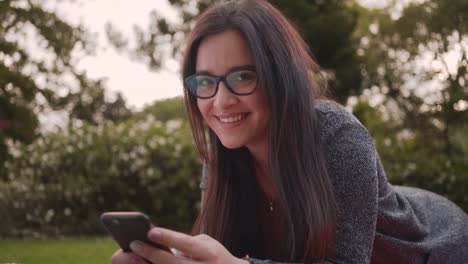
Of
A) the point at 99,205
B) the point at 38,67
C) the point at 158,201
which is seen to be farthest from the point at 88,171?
the point at 38,67

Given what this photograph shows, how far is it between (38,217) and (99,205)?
2.27ft

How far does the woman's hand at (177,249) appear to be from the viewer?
150 centimetres

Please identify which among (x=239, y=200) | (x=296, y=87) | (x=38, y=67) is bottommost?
(x=239, y=200)

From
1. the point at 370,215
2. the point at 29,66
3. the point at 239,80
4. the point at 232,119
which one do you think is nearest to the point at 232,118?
the point at 232,119

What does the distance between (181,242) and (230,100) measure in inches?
22.4

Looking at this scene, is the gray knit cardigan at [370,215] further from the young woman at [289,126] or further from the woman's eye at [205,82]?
the woman's eye at [205,82]

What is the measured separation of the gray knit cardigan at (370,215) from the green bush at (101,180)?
4.91m

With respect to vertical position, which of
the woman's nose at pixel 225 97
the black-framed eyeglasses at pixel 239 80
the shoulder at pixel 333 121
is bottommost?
the shoulder at pixel 333 121

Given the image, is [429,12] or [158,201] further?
[429,12]

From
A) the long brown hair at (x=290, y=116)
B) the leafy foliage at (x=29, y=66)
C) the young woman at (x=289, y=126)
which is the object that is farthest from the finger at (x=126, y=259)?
the leafy foliage at (x=29, y=66)

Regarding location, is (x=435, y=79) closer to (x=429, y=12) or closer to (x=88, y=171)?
(x=429, y=12)

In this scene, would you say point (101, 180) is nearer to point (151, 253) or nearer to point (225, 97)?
point (225, 97)

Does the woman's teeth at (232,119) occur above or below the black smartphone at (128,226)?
above

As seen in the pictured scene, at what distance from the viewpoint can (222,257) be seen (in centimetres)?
160
